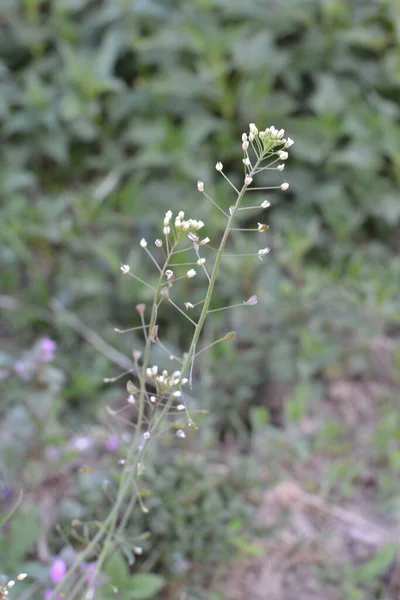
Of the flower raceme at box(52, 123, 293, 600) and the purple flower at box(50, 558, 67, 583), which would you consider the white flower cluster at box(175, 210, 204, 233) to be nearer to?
the flower raceme at box(52, 123, 293, 600)

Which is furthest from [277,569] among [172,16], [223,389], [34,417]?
[172,16]

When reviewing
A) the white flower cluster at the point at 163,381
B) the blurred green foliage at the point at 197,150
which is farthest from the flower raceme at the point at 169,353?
the blurred green foliage at the point at 197,150

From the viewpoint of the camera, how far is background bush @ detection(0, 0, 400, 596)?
7.65 feet

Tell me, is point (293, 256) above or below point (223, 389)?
above

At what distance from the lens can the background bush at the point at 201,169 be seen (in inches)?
91.8

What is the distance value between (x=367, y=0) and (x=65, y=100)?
1.29 meters

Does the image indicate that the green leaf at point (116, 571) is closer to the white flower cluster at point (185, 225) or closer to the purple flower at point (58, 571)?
the purple flower at point (58, 571)

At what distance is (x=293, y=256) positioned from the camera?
7.82 feet

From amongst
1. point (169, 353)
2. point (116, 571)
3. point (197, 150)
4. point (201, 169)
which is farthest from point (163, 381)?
point (197, 150)

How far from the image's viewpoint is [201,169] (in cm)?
261

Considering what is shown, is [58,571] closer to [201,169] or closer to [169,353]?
[169,353]

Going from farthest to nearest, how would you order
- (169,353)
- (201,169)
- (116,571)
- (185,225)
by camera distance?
(201,169) → (116,571) → (169,353) → (185,225)

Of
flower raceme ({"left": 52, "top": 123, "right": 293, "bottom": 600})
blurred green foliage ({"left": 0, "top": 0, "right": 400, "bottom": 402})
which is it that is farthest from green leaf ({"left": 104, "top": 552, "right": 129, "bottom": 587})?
blurred green foliage ({"left": 0, "top": 0, "right": 400, "bottom": 402})

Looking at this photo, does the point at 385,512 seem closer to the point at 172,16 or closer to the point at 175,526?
the point at 175,526
